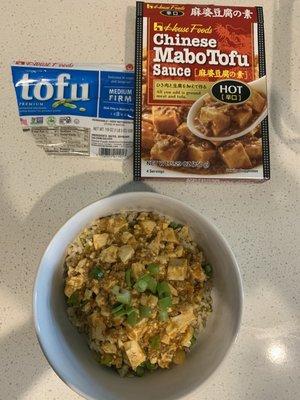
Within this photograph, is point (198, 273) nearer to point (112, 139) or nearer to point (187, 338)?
point (187, 338)

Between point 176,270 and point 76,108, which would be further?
point 76,108

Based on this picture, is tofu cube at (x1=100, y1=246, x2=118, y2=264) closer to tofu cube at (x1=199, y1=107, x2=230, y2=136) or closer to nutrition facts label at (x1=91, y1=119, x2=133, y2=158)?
nutrition facts label at (x1=91, y1=119, x2=133, y2=158)

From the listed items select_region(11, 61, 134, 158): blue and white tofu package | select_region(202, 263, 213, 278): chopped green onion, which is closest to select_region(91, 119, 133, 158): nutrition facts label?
select_region(11, 61, 134, 158): blue and white tofu package

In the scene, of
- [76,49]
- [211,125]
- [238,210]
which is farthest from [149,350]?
[76,49]

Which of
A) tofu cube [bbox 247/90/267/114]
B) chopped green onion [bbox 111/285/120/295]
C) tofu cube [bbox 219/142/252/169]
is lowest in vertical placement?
chopped green onion [bbox 111/285/120/295]

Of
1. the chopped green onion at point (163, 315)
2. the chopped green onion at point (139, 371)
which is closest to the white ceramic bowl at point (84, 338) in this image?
the chopped green onion at point (139, 371)


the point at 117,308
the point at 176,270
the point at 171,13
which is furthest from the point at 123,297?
the point at 171,13
